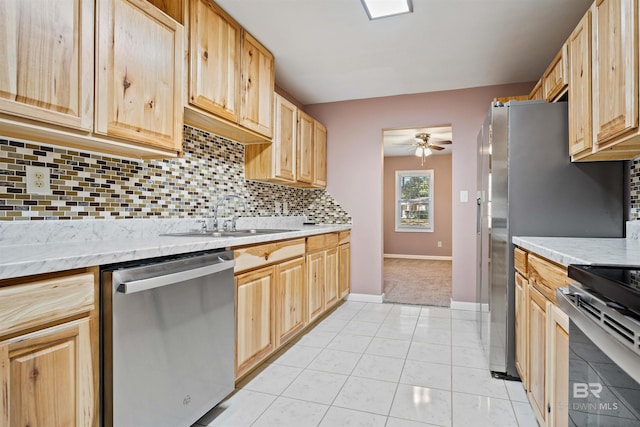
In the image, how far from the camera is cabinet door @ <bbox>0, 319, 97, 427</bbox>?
37.9 inches

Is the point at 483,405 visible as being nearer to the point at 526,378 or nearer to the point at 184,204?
the point at 526,378

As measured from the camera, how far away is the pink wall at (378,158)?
3746mm

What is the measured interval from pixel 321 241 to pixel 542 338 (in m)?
1.97

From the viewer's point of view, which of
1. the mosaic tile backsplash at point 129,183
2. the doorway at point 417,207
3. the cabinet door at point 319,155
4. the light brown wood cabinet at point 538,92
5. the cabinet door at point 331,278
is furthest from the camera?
the doorway at point 417,207

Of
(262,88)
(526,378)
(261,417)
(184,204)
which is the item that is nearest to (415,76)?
(262,88)

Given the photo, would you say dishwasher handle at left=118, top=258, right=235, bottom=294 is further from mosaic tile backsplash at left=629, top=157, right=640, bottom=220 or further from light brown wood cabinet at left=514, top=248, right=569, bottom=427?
mosaic tile backsplash at left=629, top=157, right=640, bottom=220

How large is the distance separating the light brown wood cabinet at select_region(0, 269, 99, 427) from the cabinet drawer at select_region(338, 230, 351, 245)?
110 inches

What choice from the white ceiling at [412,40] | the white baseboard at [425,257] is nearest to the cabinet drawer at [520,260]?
the white ceiling at [412,40]

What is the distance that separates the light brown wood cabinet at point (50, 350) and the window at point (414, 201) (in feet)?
23.9

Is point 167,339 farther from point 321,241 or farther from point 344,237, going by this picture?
point 344,237

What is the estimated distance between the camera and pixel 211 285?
1711mm

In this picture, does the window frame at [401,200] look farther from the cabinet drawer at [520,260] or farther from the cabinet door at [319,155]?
the cabinet drawer at [520,260]

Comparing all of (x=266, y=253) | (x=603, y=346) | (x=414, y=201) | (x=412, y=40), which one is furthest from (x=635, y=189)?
(x=414, y=201)

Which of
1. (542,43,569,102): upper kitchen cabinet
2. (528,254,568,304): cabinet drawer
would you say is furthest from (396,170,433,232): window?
(528,254,568,304): cabinet drawer
